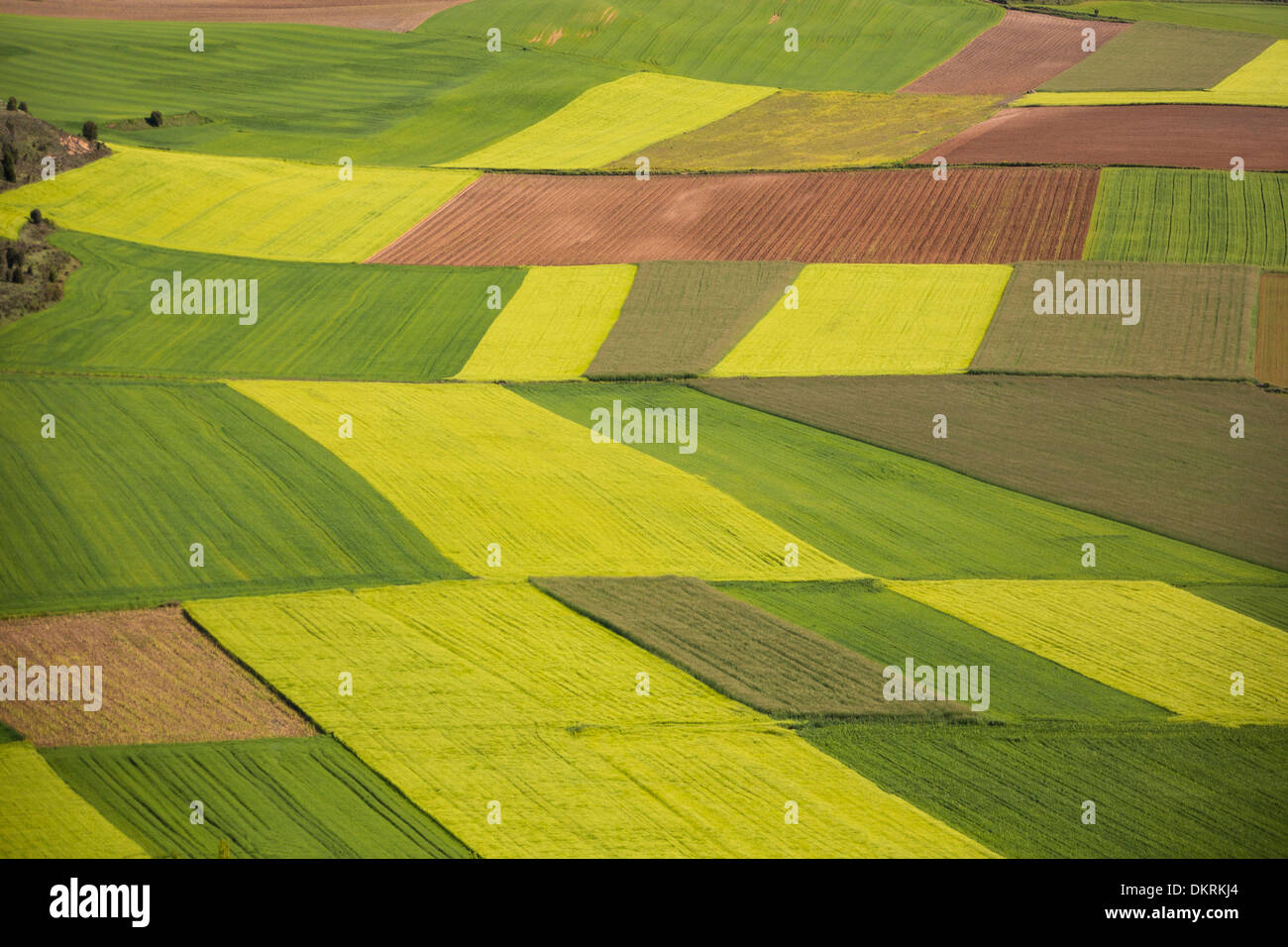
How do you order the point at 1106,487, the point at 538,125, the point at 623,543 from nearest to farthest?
the point at 623,543 → the point at 1106,487 → the point at 538,125

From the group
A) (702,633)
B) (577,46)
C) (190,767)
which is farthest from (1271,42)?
(190,767)

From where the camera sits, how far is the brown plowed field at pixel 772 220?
57812mm

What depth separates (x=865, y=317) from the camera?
51.2 metres

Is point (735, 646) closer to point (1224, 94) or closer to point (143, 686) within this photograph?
point (143, 686)

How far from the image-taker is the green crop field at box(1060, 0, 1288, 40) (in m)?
87.2

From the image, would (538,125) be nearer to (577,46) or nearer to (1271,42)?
(577,46)

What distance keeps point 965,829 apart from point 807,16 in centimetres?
7593

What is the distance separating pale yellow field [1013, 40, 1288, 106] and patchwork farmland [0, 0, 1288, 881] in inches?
19.3

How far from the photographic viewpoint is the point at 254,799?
2369 cm

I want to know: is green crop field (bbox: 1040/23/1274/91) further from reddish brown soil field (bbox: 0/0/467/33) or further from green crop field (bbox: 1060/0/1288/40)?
reddish brown soil field (bbox: 0/0/467/33)

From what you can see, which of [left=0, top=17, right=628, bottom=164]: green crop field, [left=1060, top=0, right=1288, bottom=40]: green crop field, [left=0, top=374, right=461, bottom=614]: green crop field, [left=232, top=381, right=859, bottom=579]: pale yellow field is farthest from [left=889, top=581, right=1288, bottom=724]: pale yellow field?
[left=1060, top=0, right=1288, bottom=40]: green crop field

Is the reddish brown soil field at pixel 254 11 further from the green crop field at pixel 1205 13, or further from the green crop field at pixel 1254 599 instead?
the green crop field at pixel 1254 599

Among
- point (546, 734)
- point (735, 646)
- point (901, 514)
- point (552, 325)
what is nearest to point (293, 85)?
point (552, 325)

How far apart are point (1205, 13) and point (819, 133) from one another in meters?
34.0
